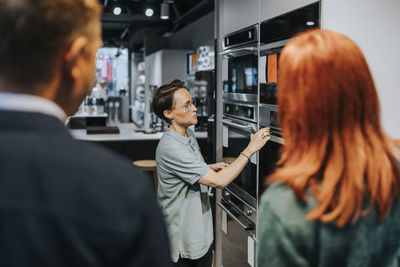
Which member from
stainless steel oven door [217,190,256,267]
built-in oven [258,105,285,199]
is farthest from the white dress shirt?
stainless steel oven door [217,190,256,267]

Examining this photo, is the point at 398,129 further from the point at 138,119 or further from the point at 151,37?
the point at 138,119

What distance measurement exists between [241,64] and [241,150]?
560 millimetres

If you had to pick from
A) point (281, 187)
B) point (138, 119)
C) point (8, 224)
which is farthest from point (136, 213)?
point (138, 119)

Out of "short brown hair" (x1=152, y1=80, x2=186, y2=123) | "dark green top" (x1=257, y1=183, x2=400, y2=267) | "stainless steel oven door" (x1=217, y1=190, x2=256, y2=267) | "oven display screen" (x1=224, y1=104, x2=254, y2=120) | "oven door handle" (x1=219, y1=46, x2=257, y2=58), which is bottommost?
"stainless steel oven door" (x1=217, y1=190, x2=256, y2=267)

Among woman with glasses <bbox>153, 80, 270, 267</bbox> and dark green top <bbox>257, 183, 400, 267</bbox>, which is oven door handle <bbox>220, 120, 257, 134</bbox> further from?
dark green top <bbox>257, 183, 400, 267</bbox>

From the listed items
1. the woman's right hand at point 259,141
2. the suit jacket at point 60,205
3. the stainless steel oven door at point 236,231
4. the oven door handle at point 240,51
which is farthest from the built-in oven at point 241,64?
the suit jacket at point 60,205

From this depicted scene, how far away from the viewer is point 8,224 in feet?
2.23

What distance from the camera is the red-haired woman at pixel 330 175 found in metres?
1.00

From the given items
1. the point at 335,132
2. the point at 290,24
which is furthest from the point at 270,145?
the point at 335,132

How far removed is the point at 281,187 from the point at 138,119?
13433 mm

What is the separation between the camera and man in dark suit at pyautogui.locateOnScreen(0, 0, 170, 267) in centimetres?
68

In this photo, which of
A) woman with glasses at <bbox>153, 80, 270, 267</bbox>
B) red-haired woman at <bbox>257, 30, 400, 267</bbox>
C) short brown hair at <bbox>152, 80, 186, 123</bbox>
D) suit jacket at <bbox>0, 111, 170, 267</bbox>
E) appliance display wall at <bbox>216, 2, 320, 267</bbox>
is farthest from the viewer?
A: short brown hair at <bbox>152, 80, 186, 123</bbox>

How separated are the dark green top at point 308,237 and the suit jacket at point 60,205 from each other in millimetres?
391

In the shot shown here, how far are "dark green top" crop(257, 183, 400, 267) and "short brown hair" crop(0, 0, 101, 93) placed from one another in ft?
1.86
